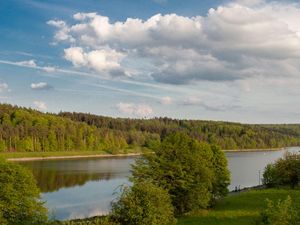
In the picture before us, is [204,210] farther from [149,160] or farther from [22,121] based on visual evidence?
[22,121]

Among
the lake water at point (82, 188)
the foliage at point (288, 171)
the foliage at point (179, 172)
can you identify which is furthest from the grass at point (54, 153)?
the foliage at point (179, 172)

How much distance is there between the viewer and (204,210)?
44.3m

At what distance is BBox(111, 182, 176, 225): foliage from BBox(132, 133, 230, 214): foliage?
33.1ft

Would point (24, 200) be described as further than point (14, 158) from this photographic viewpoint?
No

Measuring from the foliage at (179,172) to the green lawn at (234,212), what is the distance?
6.05ft

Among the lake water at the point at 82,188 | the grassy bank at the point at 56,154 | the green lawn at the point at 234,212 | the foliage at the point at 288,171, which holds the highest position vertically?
the foliage at the point at 288,171

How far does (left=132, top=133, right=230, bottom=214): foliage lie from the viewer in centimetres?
4134

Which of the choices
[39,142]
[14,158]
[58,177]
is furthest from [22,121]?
[58,177]

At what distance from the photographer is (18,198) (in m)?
31.5

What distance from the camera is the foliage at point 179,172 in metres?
41.3

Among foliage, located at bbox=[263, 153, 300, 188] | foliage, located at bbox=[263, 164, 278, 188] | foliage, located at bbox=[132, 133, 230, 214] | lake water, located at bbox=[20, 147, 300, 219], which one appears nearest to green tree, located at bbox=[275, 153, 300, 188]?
foliage, located at bbox=[263, 153, 300, 188]

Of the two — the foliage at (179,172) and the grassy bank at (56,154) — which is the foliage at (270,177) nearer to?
the foliage at (179,172)

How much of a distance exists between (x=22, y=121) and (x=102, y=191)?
115304 mm

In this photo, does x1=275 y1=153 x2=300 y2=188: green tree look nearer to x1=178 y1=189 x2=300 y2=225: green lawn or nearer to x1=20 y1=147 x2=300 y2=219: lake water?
x1=178 y1=189 x2=300 y2=225: green lawn
